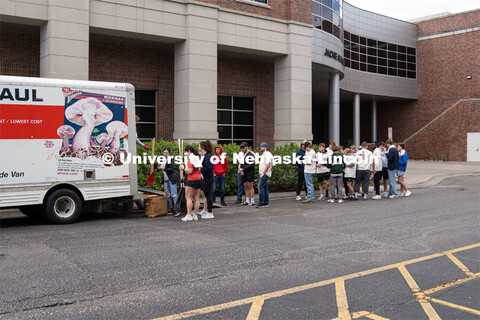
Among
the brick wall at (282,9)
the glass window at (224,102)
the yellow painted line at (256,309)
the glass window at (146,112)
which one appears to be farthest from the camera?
the glass window at (224,102)

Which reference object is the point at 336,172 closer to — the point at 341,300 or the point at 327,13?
the point at 341,300

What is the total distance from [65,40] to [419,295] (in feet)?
48.6

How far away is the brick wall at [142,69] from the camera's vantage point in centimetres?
2003

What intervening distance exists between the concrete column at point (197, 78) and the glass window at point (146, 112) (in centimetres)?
185

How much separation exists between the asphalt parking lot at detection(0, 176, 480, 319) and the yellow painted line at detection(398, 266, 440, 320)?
0.04 feet

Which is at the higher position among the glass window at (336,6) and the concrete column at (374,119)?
the glass window at (336,6)

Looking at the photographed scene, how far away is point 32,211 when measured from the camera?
11.1 m

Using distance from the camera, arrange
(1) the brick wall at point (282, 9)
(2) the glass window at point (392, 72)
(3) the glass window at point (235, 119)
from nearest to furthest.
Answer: (1) the brick wall at point (282, 9) → (3) the glass window at point (235, 119) → (2) the glass window at point (392, 72)

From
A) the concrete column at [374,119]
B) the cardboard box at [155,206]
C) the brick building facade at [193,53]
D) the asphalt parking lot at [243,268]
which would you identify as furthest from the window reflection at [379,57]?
the asphalt parking lot at [243,268]

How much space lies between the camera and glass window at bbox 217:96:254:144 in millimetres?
24078

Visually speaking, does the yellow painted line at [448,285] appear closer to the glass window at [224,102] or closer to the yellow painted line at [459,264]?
the yellow painted line at [459,264]

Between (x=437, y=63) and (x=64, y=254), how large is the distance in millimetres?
43826

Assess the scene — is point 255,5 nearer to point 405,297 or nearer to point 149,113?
point 149,113

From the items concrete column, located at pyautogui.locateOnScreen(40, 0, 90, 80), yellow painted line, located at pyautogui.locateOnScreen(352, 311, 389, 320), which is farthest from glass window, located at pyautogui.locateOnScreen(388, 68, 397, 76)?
yellow painted line, located at pyautogui.locateOnScreen(352, 311, 389, 320)
